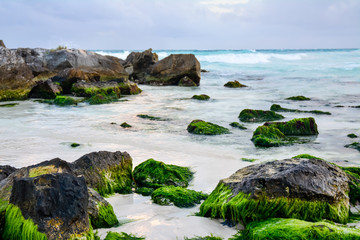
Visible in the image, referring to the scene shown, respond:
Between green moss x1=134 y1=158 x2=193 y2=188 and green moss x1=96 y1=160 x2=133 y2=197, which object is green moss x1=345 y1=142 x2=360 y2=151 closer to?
green moss x1=134 y1=158 x2=193 y2=188

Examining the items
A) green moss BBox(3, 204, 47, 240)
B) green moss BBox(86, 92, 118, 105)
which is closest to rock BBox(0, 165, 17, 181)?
green moss BBox(3, 204, 47, 240)

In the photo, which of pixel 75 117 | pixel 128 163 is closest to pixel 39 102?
pixel 75 117

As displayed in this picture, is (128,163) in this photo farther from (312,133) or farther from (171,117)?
(171,117)

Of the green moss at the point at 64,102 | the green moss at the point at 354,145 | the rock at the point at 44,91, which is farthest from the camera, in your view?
the rock at the point at 44,91

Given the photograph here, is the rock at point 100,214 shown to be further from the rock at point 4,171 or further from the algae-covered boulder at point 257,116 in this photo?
the algae-covered boulder at point 257,116

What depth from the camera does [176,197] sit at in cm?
374

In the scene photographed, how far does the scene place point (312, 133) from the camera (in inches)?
292

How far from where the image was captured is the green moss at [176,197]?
368 centimetres

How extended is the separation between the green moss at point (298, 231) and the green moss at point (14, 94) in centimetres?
1195

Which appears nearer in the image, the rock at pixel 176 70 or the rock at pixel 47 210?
the rock at pixel 47 210

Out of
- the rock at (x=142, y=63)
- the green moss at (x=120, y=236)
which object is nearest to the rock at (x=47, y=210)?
the green moss at (x=120, y=236)

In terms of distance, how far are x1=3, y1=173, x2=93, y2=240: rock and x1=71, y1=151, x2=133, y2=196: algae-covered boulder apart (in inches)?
46.4

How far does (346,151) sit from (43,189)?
5.28m

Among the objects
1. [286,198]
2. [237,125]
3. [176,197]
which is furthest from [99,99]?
[286,198]
